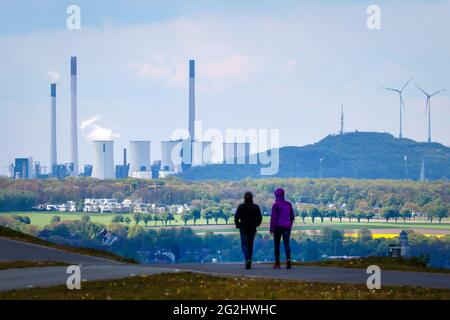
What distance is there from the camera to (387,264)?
145 feet

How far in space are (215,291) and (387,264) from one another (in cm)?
1450

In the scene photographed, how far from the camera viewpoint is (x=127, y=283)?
3272 cm

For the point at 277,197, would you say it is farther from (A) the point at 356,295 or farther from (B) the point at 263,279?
(A) the point at 356,295

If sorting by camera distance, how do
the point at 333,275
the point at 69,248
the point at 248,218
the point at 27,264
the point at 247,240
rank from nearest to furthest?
1. the point at 333,275
2. the point at 248,218
3. the point at 247,240
4. the point at 27,264
5. the point at 69,248

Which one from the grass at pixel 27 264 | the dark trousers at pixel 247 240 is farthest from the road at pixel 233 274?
→ the grass at pixel 27 264

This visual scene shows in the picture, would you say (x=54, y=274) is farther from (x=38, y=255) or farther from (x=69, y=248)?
(x=69, y=248)

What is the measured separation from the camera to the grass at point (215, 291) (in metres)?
29.8

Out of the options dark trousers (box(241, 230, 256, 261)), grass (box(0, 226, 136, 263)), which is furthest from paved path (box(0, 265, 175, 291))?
grass (box(0, 226, 136, 263))

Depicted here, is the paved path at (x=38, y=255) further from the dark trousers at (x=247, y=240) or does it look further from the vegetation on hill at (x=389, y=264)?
the vegetation on hill at (x=389, y=264)

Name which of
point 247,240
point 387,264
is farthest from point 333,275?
point 387,264

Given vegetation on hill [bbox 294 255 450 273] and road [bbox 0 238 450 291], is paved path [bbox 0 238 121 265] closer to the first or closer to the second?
road [bbox 0 238 450 291]

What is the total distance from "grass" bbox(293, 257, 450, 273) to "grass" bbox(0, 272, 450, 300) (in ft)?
29.6
